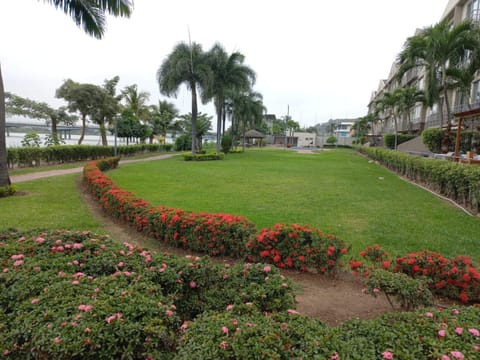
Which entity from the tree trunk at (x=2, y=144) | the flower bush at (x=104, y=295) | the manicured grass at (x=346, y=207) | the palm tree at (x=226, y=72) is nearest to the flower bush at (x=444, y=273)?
the manicured grass at (x=346, y=207)

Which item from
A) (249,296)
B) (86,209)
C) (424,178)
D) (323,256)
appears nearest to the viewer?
(249,296)

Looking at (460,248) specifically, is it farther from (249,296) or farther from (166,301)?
(166,301)

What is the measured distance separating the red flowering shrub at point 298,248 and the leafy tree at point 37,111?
2737 centimetres

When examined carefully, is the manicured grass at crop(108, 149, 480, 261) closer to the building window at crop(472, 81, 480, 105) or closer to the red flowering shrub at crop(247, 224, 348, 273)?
the red flowering shrub at crop(247, 224, 348, 273)

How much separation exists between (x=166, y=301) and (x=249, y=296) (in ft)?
2.13

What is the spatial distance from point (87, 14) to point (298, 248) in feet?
30.9

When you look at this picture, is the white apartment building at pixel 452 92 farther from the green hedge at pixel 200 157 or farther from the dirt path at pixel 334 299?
the dirt path at pixel 334 299

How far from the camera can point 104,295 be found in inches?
78.8

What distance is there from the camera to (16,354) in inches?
65.0

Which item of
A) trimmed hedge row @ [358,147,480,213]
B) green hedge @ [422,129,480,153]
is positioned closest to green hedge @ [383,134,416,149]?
green hedge @ [422,129,480,153]

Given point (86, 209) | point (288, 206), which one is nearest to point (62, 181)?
point (86, 209)

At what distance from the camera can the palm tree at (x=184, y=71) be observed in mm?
22172

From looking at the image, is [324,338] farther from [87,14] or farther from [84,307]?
[87,14]

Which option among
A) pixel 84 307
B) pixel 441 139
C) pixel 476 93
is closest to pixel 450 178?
pixel 84 307
